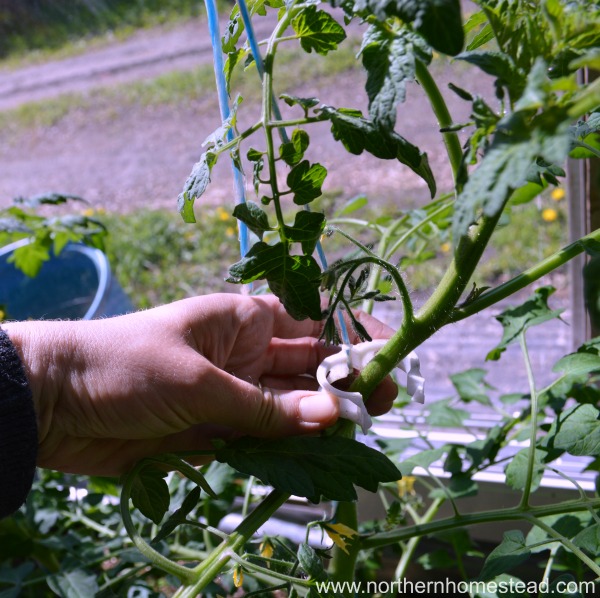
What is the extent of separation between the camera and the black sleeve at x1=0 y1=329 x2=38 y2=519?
611 mm

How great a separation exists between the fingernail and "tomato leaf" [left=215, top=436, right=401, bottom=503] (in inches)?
0.7

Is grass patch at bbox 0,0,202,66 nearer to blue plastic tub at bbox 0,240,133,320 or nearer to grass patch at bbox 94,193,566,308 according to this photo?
grass patch at bbox 94,193,566,308

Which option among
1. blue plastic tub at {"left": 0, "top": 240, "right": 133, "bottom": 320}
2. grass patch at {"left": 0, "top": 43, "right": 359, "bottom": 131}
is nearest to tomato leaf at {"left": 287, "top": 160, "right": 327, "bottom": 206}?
blue plastic tub at {"left": 0, "top": 240, "right": 133, "bottom": 320}

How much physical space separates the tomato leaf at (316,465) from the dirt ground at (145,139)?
1216mm

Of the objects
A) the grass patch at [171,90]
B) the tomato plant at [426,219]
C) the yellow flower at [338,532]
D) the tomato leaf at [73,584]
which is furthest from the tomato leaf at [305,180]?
the grass patch at [171,90]

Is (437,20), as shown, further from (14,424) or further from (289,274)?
(14,424)

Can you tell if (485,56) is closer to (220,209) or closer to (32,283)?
(32,283)

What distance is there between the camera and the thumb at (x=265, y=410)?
0.61 metres

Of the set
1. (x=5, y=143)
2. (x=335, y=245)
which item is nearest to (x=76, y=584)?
(x=335, y=245)

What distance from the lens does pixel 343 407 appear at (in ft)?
2.01

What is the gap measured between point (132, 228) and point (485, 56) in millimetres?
1951

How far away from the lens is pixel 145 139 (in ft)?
9.33

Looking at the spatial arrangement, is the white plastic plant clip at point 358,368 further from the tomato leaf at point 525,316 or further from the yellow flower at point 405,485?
the yellow flower at point 405,485

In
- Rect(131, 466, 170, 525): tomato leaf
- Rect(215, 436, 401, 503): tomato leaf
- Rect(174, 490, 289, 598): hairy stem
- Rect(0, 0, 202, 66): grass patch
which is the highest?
Rect(0, 0, 202, 66): grass patch
